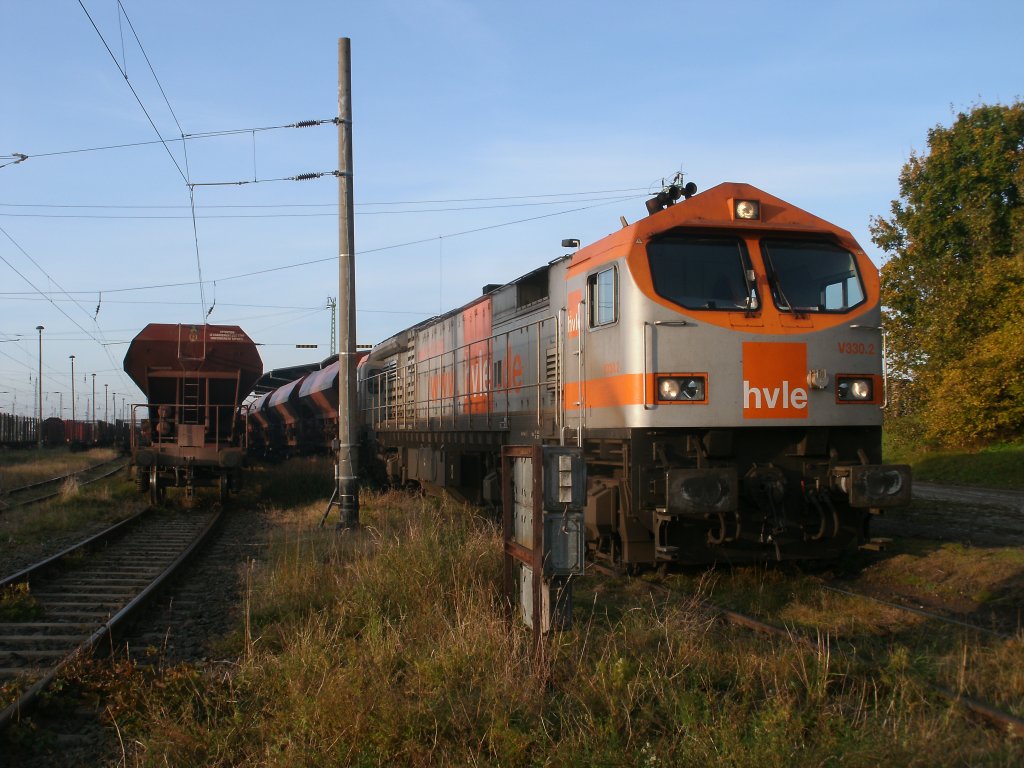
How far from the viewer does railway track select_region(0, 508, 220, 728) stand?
584cm

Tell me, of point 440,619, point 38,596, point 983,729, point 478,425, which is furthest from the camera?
→ point 478,425

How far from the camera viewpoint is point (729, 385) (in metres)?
7.88

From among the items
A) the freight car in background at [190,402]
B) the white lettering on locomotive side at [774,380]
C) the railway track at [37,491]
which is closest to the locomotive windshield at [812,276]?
the white lettering on locomotive side at [774,380]

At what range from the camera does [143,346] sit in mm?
17875

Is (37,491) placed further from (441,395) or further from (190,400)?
(441,395)

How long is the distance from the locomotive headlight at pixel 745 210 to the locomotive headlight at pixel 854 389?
1.71 metres

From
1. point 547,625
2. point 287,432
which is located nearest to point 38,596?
point 547,625

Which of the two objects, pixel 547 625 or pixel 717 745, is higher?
pixel 547 625

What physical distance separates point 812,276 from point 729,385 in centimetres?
149

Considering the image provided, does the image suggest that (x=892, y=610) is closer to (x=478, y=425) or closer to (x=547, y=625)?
(x=547, y=625)

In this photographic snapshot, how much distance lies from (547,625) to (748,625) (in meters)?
2.42

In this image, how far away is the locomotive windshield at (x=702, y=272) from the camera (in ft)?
26.3

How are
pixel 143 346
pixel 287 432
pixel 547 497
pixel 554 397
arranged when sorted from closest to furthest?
1. pixel 547 497
2. pixel 554 397
3. pixel 143 346
4. pixel 287 432

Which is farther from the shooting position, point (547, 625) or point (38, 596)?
point (38, 596)
